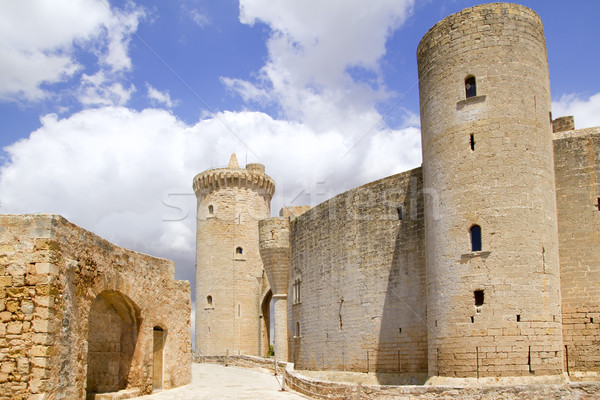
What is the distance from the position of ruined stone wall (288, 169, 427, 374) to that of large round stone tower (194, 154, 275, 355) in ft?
41.8

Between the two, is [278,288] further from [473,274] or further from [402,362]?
[473,274]

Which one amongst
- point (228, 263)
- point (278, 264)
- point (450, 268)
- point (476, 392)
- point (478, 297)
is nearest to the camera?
point (476, 392)

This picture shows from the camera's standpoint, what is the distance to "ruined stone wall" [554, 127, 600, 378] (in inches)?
569

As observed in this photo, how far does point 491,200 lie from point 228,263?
81.6 feet

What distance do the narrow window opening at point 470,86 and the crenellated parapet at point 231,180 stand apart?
2442 cm

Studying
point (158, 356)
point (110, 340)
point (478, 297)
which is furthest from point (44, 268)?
point (478, 297)

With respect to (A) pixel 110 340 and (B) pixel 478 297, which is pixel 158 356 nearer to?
(A) pixel 110 340

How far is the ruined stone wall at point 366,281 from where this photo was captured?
1773cm

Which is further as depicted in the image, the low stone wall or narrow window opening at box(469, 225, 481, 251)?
narrow window opening at box(469, 225, 481, 251)

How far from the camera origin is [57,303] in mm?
9781

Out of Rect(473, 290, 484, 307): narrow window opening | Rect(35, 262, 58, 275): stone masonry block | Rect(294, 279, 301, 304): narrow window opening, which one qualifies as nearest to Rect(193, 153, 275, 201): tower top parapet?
Rect(294, 279, 301, 304): narrow window opening

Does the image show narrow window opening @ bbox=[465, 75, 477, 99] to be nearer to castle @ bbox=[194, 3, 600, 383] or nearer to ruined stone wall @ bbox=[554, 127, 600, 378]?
castle @ bbox=[194, 3, 600, 383]

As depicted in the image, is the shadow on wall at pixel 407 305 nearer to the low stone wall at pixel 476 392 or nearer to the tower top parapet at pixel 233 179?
the low stone wall at pixel 476 392

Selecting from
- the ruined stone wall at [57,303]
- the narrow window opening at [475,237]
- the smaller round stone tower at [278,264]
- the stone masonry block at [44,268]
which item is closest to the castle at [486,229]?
the narrow window opening at [475,237]
